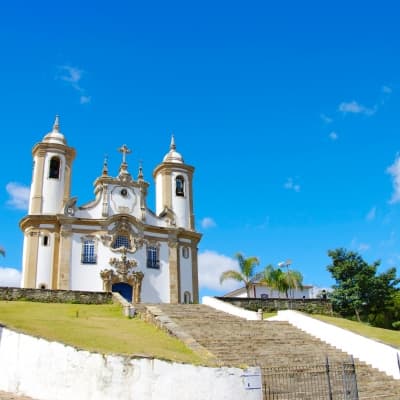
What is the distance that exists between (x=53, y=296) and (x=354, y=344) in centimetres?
1486

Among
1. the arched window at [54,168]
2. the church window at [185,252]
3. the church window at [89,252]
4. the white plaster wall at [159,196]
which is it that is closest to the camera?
the church window at [89,252]

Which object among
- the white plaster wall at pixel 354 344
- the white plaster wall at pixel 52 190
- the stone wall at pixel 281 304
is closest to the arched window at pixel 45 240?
the white plaster wall at pixel 52 190

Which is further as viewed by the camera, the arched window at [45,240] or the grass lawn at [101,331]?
the arched window at [45,240]

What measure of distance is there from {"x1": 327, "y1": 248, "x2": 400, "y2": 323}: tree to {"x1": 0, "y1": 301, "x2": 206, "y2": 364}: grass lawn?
53.7ft

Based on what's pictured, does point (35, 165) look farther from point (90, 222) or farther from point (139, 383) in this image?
point (139, 383)

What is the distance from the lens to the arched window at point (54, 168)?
3400 cm

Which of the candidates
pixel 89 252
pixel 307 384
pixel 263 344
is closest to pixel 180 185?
pixel 89 252

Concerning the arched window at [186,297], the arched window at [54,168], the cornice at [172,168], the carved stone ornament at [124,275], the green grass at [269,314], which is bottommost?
the green grass at [269,314]

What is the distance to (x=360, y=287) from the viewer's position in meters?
31.9

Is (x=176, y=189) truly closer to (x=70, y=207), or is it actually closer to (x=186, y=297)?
(x=186, y=297)

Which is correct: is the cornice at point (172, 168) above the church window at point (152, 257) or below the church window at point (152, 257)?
above

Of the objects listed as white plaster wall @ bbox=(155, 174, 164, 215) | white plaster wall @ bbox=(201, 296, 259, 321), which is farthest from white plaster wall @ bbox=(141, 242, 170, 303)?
white plaster wall @ bbox=(201, 296, 259, 321)

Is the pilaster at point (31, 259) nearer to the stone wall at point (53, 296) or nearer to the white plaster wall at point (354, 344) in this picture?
the stone wall at point (53, 296)

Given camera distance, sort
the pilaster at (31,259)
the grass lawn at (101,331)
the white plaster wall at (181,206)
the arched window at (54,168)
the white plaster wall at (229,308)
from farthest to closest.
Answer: the white plaster wall at (181,206)
the arched window at (54,168)
the pilaster at (31,259)
the white plaster wall at (229,308)
the grass lawn at (101,331)
